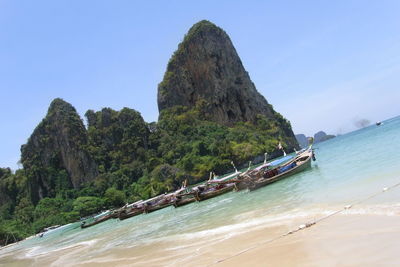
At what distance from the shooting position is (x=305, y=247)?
7055 mm

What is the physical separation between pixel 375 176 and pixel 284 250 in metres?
8.23

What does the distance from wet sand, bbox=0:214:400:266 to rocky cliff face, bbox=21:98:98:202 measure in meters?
84.2

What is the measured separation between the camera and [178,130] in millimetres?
95125

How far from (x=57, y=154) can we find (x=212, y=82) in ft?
153

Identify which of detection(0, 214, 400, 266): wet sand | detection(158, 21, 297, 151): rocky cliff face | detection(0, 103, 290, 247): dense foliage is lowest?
detection(0, 214, 400, 266): wet sand

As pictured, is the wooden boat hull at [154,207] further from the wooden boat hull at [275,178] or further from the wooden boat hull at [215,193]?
the wooden boat hull at [275,178]

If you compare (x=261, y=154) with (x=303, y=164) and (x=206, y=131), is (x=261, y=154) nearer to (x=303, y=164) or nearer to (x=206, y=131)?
(x=206, y=131)

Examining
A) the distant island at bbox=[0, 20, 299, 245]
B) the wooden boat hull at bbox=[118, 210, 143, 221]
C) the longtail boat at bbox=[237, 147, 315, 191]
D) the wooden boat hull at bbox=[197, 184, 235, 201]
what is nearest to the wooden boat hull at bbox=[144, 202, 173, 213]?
the wooden boat hull at bbox=[118, 210, 143, 221]

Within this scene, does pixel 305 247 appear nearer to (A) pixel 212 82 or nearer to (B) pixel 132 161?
(B) pixel 132 161

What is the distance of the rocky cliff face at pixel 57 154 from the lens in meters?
91.7

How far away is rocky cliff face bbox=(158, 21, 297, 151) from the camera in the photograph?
10838 cm

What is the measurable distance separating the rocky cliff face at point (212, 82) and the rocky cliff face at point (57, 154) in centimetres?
2997

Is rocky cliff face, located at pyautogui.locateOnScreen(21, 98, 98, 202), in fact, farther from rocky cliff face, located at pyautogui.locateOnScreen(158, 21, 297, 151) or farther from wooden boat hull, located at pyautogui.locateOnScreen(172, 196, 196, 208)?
wooden boat hull, located at pyautogui.locateOnScreen(172, 196, 196, 208)

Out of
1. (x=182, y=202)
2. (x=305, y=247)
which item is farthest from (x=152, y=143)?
(x=305, y=247)
